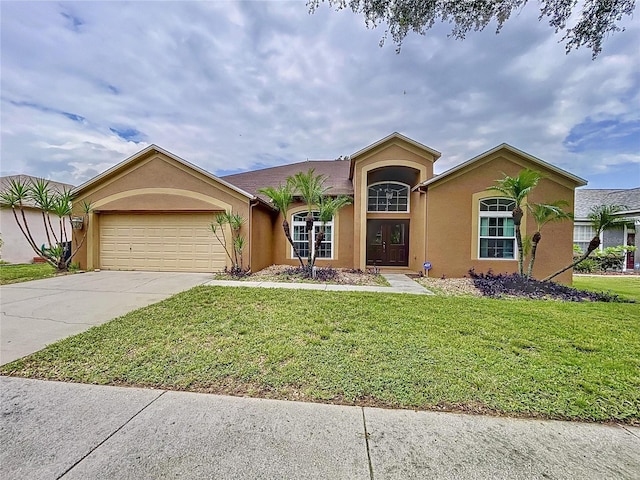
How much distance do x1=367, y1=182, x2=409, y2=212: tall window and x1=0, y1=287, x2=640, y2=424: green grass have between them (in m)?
8.26

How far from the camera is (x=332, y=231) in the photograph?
13641mm

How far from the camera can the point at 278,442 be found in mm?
2410

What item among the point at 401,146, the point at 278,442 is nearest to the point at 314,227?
the point at 401,146

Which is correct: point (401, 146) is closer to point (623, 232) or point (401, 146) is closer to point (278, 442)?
point (278, 442)

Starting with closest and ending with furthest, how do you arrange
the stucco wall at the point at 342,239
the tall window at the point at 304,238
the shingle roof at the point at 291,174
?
1. the stucco wall at the point at 342,239
2. the tall window at the point at 304,238
3. the shingle roof at the point at 291,174

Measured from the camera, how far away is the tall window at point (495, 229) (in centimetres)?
1108

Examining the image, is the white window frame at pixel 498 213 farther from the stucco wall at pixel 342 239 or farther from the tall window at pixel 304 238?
the tall window at pixel 304 238

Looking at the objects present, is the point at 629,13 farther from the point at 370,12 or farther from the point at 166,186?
the point at 166,186

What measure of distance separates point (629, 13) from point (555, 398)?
7.72 metres

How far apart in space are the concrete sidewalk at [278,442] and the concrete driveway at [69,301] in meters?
2.10

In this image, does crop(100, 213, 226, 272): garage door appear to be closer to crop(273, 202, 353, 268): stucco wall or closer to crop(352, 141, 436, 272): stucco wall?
crop(273, 202, 353, 268): stucco wall

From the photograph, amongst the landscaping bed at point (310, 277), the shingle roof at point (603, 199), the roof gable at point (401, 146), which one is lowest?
the landscaping bed at point (310, 277)

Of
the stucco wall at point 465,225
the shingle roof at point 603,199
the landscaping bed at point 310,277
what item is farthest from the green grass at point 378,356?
the shingle roof at point 603,199

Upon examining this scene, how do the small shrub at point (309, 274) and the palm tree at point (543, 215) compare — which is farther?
the small shrub at point (309, 274)
